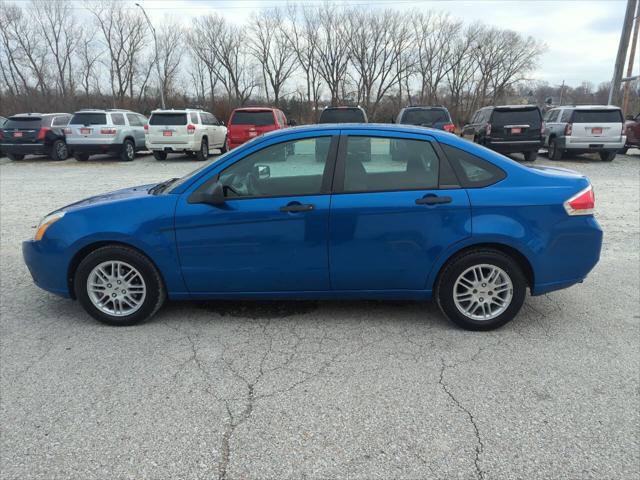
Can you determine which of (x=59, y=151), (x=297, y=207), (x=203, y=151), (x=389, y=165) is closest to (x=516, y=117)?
(x=203, y=151)

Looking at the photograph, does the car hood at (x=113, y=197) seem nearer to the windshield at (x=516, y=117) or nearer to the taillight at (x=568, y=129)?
the windshield at (x=516, y=117)

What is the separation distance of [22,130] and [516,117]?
687 inches

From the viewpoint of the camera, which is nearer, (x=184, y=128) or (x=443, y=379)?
(x=443, y=379)

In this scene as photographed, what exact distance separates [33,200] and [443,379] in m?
9.58

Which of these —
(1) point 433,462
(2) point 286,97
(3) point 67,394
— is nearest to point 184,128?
(3) point 67,394

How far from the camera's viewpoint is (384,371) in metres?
3.16

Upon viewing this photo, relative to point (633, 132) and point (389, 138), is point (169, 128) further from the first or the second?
point (633, 132)

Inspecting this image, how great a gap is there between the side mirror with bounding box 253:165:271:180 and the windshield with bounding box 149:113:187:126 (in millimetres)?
13780

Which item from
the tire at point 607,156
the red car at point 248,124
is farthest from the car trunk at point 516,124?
the red car at point 248,124

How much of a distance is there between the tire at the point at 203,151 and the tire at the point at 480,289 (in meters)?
14.9

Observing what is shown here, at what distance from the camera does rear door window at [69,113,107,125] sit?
16734 millimetres

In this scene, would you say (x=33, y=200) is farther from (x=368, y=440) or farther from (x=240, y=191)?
(x=368, y=440)

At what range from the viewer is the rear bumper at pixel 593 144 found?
15.0 m

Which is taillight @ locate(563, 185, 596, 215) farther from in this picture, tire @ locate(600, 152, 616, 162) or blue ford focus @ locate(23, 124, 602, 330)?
tire @ locate(600, 152, 616, 162)
